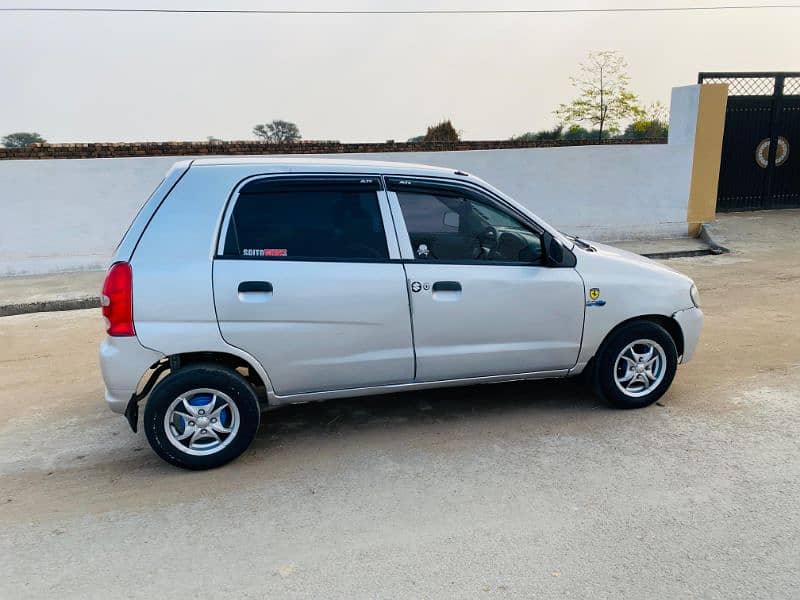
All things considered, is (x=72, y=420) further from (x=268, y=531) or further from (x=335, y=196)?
(x=335, y=196)

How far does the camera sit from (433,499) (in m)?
3.49

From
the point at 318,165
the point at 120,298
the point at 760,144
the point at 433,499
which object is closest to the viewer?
the point at 433,499

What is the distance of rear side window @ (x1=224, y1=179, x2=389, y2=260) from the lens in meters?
3.83

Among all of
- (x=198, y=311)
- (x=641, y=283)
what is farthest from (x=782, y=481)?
(x=198, y=311)

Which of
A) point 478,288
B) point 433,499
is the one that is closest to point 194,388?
point 433,499

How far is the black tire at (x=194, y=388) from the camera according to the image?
3.69m

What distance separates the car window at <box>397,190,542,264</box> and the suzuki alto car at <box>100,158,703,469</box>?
0.01 meters

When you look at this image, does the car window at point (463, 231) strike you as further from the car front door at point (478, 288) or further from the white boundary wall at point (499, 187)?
the white boundary wall at point (499, 187)

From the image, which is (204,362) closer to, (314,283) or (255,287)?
(255,287)

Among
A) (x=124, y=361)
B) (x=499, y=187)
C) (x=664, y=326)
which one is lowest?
(x=664, y=326)

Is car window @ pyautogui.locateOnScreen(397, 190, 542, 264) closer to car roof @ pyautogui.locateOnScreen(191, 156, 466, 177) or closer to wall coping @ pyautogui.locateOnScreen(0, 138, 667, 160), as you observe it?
car roof @ pyautogui.locateOnScreen(191, 156, 466, 177)

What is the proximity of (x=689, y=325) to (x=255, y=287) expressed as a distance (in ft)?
10.4

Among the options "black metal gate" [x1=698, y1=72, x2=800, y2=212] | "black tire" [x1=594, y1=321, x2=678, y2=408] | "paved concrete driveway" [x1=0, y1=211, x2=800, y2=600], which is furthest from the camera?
"black metal gate" [x1=698, y1=72, x2=800, y2=212]

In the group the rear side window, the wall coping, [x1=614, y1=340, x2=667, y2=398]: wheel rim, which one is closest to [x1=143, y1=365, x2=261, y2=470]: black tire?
the rear side window
